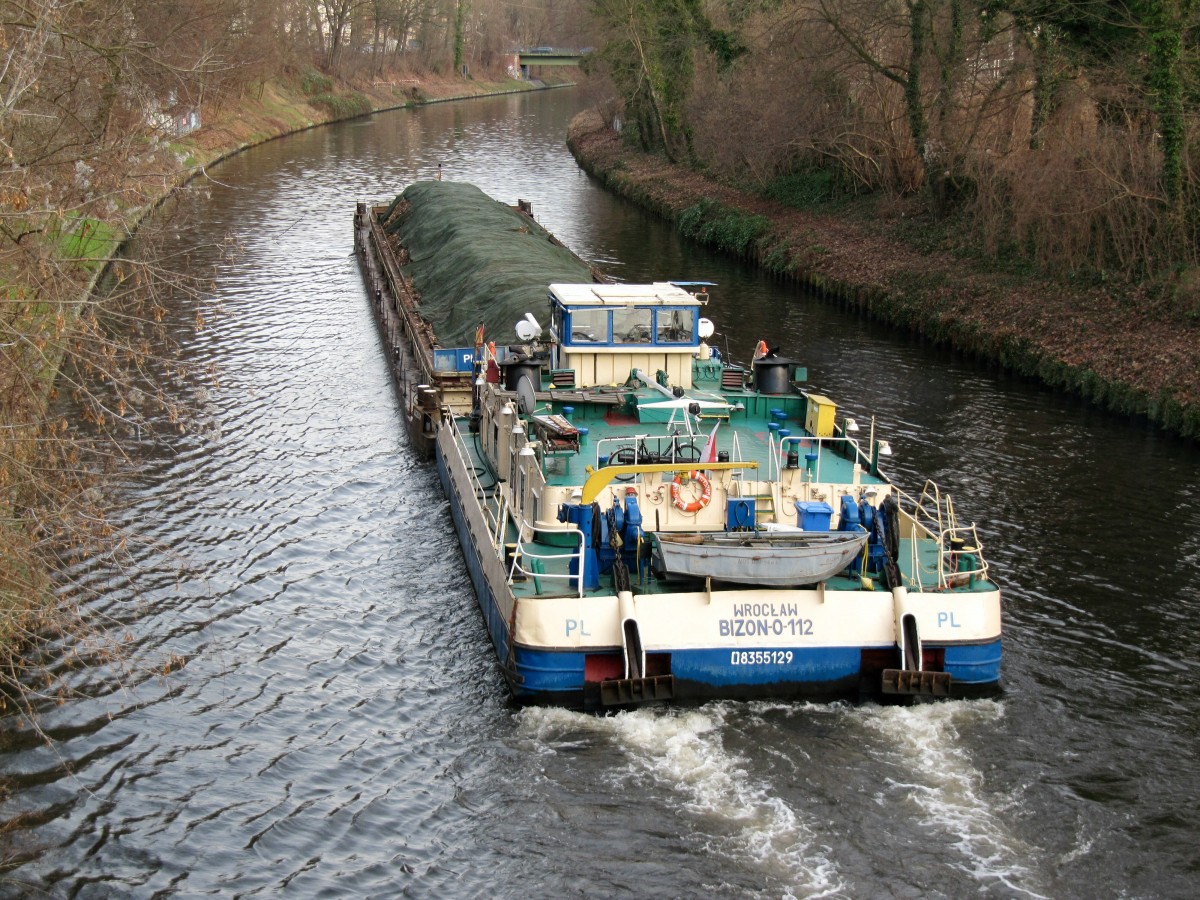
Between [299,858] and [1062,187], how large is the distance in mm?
33026

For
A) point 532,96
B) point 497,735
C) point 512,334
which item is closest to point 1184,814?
point 497,735

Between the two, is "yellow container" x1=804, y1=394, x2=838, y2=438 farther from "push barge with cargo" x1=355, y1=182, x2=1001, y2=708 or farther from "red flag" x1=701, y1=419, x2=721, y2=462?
"red flag" x1=701, y1=419, x2=721, y2=462

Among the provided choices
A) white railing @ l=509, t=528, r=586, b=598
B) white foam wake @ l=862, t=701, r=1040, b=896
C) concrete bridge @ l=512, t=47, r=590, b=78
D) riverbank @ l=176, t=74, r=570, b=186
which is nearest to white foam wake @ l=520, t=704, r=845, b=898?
white foam wake @ l=862, t=701, r=1040, b=896

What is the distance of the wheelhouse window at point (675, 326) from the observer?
25.2 meters

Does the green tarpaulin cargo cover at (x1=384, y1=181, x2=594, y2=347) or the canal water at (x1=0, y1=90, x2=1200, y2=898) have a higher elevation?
the green tarpaulin cargo cover at (x1=384, y1=181, x2=594, y2=347)

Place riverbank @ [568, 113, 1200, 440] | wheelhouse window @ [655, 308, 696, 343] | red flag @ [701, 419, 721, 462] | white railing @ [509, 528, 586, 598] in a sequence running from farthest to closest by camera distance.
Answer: riverbank @ [568, 113, 1200, 440]
wheelhouse window @ [655, 308, 696, 343]
red flag @ [701, 419, 721, 462]
white railing @ [509, 528, 586, 598]

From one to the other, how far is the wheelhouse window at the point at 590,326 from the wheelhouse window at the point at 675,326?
1023 mm

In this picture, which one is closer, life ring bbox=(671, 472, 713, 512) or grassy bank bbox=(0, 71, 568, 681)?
grassy bank bbox=(0, 71, 568, 681)

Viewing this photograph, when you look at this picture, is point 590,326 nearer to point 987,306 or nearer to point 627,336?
point 627,336

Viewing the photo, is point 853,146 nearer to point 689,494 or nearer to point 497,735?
point 689,494

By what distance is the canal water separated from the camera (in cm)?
1548

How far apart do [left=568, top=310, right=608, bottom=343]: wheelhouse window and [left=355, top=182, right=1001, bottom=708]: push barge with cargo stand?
0.10 feet

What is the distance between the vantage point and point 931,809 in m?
16.3

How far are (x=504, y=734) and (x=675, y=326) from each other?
9.76 metres
